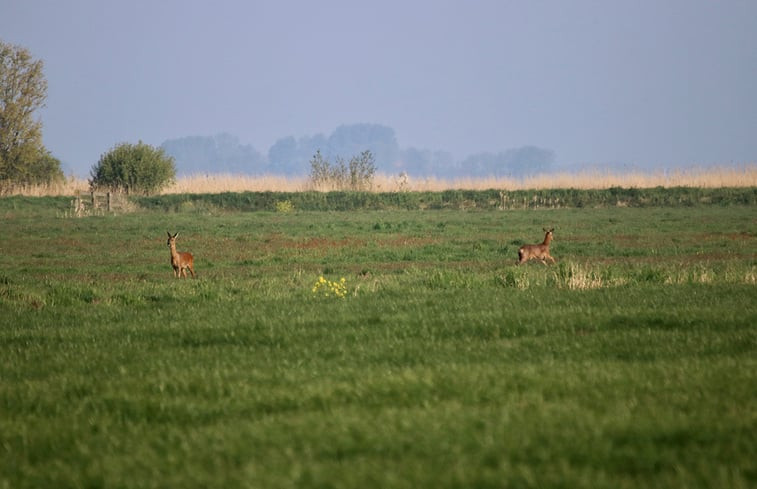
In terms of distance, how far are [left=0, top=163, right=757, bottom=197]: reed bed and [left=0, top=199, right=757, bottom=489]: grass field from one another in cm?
4335

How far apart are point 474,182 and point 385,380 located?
60438 mm

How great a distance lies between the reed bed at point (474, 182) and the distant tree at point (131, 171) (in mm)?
1306

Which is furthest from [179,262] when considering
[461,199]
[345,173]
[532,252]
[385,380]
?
[345,173]

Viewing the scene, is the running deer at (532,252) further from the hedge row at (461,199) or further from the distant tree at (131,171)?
the distant tree at (131,171)

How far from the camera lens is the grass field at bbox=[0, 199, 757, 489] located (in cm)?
601

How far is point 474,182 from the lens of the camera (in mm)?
68188

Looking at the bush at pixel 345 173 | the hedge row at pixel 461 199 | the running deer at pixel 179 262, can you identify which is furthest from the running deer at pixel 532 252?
the bush at pixel 345 173

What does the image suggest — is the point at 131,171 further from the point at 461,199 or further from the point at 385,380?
the point at 385,380

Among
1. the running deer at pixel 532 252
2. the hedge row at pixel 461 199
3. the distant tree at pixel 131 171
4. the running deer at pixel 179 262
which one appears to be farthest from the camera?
the distant tree at pixel 131 171

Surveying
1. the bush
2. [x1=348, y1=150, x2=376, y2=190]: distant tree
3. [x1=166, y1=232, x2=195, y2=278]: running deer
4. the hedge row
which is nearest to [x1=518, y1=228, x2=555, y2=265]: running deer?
[x1=166, y1=232, x2=195, y2=278]: running deer

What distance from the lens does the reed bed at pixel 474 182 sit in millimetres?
62906

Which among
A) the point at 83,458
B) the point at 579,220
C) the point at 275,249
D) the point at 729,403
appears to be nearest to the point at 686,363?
the point at 729,403

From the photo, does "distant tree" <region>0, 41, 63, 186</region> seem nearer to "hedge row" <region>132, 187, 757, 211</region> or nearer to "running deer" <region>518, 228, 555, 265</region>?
"hedge row" <region>132, 187, 757, 211</region>

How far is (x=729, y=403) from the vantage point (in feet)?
23.6
